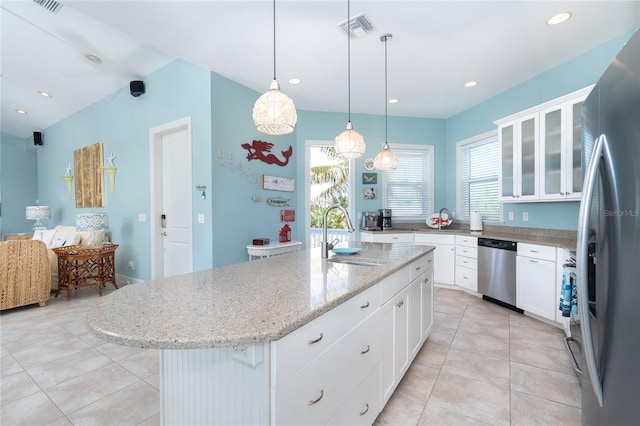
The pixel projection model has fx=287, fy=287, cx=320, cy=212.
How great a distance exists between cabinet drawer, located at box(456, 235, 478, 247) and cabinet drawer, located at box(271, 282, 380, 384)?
3.03 m

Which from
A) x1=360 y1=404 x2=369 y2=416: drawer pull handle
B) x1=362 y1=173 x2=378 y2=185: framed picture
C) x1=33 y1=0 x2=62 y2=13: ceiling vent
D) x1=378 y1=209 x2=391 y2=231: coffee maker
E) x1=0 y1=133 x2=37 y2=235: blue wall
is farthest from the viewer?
x1=0 y1=133 x2=37 y2=235: blue wall

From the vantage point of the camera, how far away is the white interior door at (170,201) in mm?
3864

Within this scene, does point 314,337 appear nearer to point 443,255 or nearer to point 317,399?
point 317,399

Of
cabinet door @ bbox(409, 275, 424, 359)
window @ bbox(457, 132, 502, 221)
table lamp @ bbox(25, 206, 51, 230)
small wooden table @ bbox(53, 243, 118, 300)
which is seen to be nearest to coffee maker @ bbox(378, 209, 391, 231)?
window @ bbox(457, 132, 502, 221)

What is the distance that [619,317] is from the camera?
0.89 metres

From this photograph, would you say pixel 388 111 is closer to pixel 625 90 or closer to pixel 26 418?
pixel 625 90

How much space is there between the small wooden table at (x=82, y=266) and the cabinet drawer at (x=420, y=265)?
4.13m

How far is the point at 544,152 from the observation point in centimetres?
313

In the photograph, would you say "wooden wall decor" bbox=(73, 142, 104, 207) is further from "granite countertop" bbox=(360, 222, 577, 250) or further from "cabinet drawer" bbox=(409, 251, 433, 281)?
"cabinet drawer" bbox=(409, 251, 433, 281)

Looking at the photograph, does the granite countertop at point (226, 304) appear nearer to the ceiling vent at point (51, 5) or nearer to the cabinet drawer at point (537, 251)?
the cabinet drawer at point (537, 251)

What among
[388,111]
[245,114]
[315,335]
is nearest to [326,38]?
[245,114]

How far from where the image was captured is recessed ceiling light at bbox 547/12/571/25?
2.40 m

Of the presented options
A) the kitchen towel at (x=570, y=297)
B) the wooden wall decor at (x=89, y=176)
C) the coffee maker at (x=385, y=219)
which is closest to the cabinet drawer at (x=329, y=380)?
the kitchen towel at (x=570, y=297)

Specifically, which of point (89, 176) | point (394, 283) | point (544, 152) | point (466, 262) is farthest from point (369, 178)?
point (89, 176)
